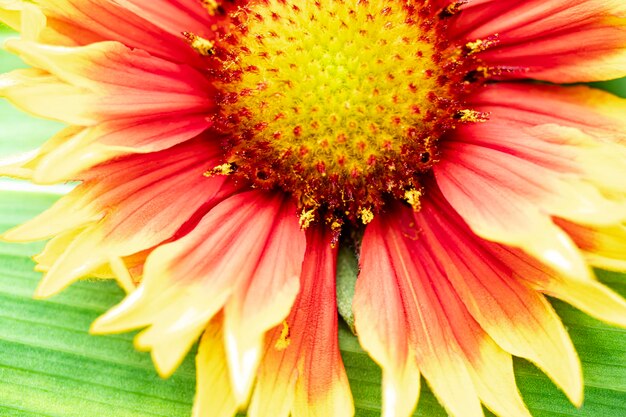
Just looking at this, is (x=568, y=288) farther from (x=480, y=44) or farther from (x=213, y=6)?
(x=213, y=6)

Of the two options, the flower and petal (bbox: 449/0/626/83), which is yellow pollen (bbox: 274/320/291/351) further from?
petal (bbox: 449/0/626/83)

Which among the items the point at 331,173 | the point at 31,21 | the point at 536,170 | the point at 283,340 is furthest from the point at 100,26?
the point at 536,170

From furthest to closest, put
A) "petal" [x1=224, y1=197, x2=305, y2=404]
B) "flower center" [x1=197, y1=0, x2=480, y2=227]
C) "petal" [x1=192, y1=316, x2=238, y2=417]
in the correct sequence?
"flower center" [x1=197, y1=0, x2=480, y2=227]
"petal" [x1=192, y1=316, x2=238, y2=417]
"petal" [x1=224, y1=197, x2=305, y2=404]

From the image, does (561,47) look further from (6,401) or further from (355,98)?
(6,401)

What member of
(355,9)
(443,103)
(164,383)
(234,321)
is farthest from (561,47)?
(164,383)

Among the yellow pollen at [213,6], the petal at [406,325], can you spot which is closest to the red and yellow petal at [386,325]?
the petal at [406,325]

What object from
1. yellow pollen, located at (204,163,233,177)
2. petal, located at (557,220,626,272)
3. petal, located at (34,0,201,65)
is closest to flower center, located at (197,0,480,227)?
yellow pollen, located at (204,163,233,177)

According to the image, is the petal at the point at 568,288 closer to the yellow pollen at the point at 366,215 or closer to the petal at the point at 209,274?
the yellow pollen at the point at 366,215
